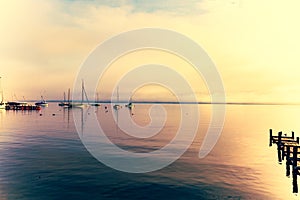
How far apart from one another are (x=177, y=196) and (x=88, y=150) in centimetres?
2581

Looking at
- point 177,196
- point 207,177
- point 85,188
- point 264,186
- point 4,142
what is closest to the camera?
point 177,196

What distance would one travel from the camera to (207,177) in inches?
1200

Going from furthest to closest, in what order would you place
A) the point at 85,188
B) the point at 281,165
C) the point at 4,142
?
1. the point at 4,142
2. the point at 281,165
3. the point at 85,188

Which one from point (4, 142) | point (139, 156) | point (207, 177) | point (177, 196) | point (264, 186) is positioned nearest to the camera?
point (177, 196)

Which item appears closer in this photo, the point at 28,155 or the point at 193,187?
the point at 193,187

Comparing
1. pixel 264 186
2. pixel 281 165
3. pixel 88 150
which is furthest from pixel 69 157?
pixel 281 165

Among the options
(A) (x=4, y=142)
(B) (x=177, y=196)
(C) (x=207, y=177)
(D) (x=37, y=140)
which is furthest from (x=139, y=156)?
(A) (x=4, y=142)

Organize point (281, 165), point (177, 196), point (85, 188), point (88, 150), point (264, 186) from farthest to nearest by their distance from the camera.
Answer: point (88, 150), point (281, 165), point (264, 186), point (85, 188), point (177, 196)

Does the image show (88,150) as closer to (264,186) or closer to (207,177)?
(207,177)

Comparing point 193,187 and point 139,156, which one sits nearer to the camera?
point 193,187

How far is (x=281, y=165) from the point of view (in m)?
38.5

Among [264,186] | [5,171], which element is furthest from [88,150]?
[264,186]

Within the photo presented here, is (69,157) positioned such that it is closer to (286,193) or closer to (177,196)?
(177,196)

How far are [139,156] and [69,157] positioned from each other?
36.8ft
